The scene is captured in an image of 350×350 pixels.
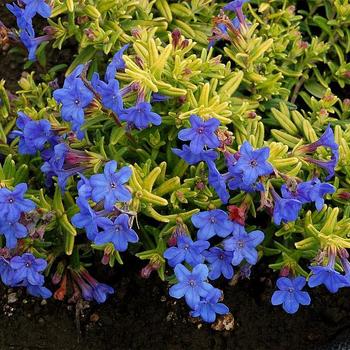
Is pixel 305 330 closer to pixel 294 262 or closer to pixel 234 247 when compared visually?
pixel 294 262

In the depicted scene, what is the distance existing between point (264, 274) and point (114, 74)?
1.60 meters

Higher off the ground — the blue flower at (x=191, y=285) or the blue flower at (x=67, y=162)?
the blue flower at (x=67, y=162)

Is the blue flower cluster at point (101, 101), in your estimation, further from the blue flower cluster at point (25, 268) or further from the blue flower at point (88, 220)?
the blue flower cluster at point (25, 268)

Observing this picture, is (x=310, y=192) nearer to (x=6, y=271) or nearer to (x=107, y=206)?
(x=107, y=206)

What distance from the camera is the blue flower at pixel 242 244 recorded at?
3115 mm

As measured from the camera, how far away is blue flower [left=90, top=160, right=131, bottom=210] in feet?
9.07

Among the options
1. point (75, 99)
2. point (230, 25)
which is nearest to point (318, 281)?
point (75, 99)

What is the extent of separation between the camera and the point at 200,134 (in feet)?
9.77

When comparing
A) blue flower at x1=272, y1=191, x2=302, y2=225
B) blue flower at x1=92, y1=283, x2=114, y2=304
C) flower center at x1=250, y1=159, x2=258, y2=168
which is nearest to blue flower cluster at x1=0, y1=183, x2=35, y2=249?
blue flower at x1=92, y1=283, x2=114, y2=304

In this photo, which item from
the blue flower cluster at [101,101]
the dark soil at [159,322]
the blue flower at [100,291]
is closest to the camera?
the blue flower cluster at [101,101]

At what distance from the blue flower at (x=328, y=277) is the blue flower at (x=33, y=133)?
4.56 ft

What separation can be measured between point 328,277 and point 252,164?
61 cm

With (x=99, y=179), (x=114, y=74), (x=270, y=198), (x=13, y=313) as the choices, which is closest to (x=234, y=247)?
(x=270, y=198)

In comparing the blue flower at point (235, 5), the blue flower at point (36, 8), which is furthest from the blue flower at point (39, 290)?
the blue flower at point (235, 5)
